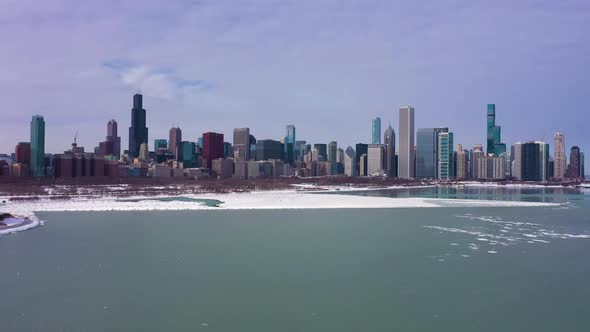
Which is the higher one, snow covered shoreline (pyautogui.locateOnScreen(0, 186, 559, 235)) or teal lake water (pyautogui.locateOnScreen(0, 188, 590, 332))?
teal lake water (pyautogui.locateOnScreen(0, 188, 590, 332))

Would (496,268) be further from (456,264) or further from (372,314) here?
(372,314)

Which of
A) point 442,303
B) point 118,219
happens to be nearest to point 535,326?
point 442,303

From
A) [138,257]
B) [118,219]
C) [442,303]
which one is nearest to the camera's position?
[442,303]

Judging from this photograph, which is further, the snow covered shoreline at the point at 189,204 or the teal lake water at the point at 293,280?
the snow covered shoreline at the point at 189,204

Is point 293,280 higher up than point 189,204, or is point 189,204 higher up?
point 293,280

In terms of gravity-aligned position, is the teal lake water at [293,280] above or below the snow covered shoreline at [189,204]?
above

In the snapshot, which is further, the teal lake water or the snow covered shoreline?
the snow covered shoreline

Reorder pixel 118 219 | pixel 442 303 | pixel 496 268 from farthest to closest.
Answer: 1. pixel 118 219
2. pixel 496 268
3. pixel 442 303

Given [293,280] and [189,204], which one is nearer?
[293,280]
